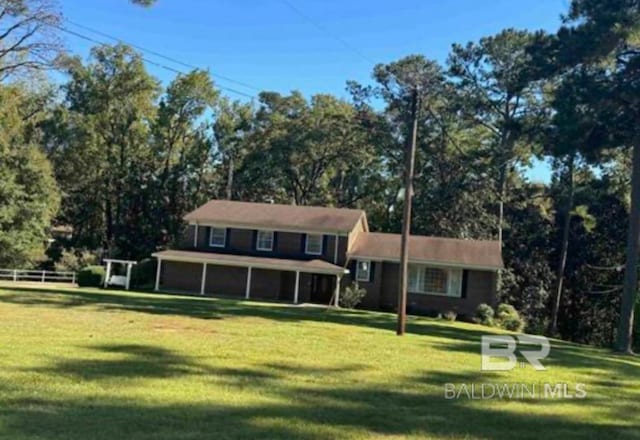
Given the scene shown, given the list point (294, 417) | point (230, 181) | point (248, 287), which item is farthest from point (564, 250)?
point (294, 417)

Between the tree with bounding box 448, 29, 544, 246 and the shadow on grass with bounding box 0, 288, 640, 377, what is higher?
the tree with bounding box 448, 29, 544, 246

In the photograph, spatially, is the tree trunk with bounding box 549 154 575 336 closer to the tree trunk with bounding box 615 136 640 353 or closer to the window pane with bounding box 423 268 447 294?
the window pane with bounding box 423 268 447 294

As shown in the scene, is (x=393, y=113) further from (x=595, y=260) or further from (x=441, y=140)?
(x=595, y=260)

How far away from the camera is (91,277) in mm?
35000

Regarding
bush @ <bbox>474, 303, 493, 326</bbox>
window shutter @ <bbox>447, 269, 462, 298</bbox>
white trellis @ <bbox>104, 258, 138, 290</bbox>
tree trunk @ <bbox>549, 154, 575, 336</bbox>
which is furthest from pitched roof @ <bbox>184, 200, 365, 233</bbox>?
tree trunk @ <bbox>549, 154, 575, 336</bbox>

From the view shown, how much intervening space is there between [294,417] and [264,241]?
28.2 metres

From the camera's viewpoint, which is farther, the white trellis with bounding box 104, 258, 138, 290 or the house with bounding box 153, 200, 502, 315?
the white trellis with bounding box 104, 258, 138, 290

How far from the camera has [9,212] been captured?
38375 millimetres

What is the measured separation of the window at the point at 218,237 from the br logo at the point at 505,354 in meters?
19.7

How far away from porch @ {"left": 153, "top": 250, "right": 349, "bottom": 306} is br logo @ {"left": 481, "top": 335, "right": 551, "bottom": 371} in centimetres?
1536

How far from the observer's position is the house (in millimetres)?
31422

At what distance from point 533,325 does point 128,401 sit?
32.7 metres

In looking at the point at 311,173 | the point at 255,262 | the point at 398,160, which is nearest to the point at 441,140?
the point at 398,160

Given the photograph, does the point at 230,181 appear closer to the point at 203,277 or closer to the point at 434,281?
the point at 203,277
